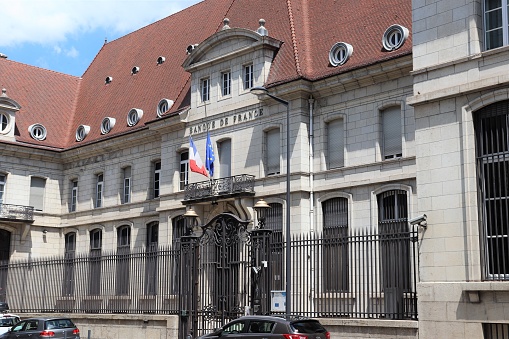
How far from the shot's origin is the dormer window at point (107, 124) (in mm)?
43344

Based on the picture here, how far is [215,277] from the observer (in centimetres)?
2450

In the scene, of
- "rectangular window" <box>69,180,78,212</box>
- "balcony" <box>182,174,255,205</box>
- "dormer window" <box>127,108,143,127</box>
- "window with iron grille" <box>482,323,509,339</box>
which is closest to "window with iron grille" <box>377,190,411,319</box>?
"window with iron grille" <box>482,323,509,339</box>

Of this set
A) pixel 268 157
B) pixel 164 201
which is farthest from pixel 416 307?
pixel 164 201

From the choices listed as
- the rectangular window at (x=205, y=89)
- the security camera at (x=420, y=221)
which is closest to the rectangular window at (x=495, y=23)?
the security camera at (x=420, y=221)

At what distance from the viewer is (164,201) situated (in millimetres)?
38094

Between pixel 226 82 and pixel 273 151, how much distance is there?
4.76 metres

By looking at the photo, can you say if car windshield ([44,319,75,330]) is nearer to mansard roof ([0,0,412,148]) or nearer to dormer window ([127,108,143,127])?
mansard roof ([0,0,412,148])

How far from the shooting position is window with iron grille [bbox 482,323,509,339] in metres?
15.8

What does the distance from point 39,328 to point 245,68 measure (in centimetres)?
1598

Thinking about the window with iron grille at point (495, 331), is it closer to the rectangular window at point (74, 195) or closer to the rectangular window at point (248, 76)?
the rectangular window at point (248, 76)

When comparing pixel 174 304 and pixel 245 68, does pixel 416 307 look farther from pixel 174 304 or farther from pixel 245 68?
pixel 245 68

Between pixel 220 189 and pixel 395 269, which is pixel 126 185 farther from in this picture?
pixel 395 269

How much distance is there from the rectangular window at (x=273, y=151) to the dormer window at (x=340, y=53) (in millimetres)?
3996

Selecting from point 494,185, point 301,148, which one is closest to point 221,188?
point 301,148
